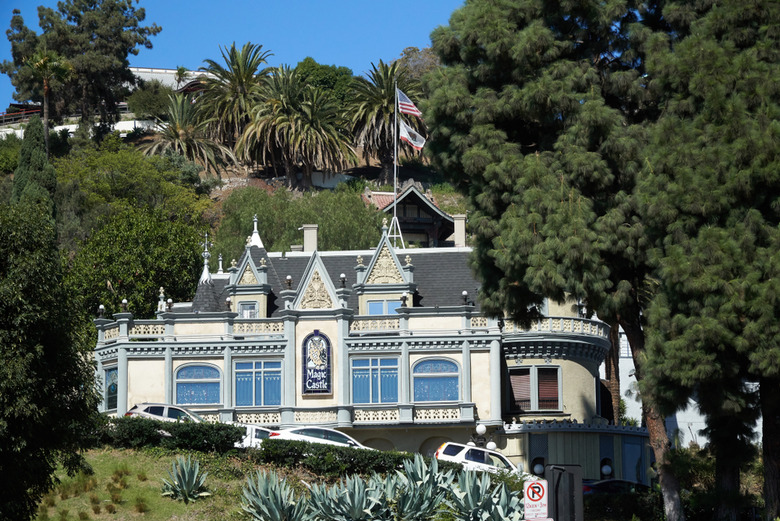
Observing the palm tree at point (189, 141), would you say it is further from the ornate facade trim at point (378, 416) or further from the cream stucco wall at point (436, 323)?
the ornate facade trim at point (378, 416)

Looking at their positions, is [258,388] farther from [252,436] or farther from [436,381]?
[252,436]

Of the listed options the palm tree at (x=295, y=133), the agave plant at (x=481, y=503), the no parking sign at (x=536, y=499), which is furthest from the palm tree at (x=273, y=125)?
the no parking sign at (x=536, y=499)

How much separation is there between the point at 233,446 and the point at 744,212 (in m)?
15.6

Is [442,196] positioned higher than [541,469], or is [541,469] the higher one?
[442,196]

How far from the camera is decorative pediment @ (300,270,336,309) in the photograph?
47125 mm

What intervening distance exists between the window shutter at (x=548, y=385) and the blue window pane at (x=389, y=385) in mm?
6072

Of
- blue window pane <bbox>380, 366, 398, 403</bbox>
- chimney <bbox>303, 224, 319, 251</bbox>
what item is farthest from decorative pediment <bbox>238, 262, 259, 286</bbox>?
blue window pane <bbox>380, 366, 398, 403</bbox>

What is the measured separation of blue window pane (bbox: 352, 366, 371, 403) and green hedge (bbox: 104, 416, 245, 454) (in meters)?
13.7

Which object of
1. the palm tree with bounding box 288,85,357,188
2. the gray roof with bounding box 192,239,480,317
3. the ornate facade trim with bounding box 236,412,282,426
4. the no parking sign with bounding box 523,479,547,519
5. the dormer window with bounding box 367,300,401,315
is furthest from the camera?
the palm tree with bounding box 288,85,357,188

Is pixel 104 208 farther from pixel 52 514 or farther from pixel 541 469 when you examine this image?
pixel 52 514

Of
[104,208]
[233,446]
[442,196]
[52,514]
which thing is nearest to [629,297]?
[233,446]

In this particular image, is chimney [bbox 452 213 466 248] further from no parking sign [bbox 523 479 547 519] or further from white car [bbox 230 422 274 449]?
no parking sign [bbox 523 479 547 519]

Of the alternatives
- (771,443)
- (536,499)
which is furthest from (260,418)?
(536,499)

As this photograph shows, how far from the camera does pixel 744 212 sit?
23609 mm
